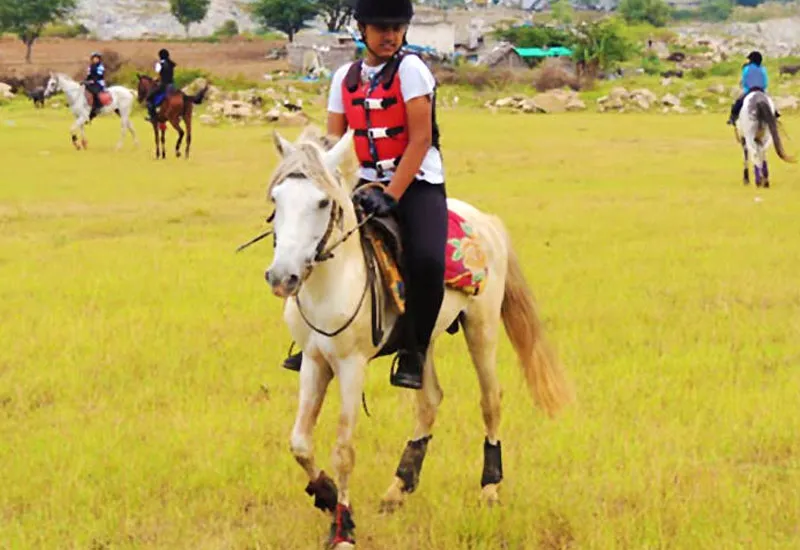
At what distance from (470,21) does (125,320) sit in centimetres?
10511

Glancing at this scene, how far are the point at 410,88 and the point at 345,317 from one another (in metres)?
1.06

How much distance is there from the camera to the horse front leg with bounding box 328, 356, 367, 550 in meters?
4.57

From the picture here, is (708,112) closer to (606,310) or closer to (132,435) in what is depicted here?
(606,310)

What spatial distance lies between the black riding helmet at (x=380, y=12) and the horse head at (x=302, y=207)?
73 cm

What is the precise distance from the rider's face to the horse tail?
1.35m

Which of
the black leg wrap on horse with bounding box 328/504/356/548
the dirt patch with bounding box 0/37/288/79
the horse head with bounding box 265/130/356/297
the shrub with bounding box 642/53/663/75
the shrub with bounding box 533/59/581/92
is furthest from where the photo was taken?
the shrub with bounding box 642/53/663/75

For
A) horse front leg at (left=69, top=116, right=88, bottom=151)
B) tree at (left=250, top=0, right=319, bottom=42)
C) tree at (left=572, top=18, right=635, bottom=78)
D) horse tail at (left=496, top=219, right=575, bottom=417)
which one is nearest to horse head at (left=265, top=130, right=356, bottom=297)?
horse tail at (left=496, top=219, right=575, bottom=417)

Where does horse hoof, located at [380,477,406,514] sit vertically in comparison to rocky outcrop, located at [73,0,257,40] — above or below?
above

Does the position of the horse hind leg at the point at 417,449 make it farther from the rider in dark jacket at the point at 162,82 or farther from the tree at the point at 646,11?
the tree at the point at 646,11

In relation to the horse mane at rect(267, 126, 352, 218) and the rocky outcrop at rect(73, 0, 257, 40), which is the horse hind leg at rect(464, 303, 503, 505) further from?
the rocky outcrop at rect(73, 0, 257, 40)

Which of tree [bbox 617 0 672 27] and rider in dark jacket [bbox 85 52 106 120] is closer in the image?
rider in dark jacket [bbox 85 52 106 120]

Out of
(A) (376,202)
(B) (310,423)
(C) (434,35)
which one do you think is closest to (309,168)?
(A) (376,202)

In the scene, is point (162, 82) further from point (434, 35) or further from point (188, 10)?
point (188, 10)

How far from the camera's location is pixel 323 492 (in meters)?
4.80
